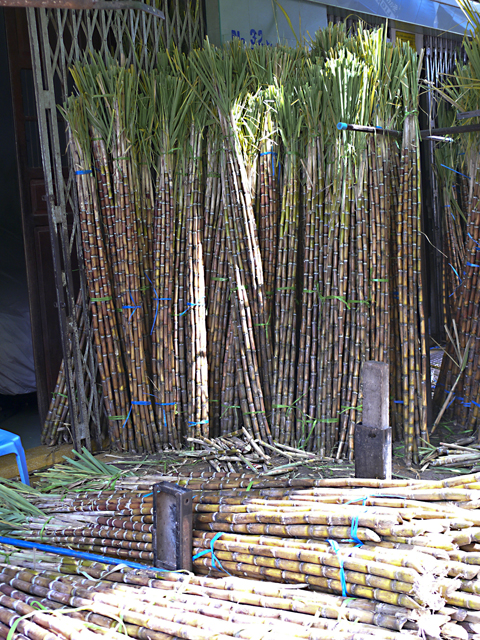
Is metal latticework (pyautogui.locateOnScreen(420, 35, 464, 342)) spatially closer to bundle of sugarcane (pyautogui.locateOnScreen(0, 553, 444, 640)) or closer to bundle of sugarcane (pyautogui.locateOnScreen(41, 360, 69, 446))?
bundle of sugarcane (pyautogui.locateOnScreen(41, 360, 69, 446))

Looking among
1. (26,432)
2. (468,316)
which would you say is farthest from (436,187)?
(26,432)

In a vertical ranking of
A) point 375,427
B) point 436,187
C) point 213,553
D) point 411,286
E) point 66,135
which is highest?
point 66,135

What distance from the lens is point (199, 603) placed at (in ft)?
7.13

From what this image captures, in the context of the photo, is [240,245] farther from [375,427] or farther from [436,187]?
[436,187]

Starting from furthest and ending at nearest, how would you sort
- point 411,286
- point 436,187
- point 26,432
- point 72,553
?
1. point 436,187
2. point 26,432
3. point 411,286
4. point 72,553

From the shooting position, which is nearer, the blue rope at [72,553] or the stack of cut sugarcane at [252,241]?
the blue rope at [72,553]

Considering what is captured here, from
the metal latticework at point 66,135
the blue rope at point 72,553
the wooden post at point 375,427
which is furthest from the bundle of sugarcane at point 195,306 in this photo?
the wooden post at point 375,427

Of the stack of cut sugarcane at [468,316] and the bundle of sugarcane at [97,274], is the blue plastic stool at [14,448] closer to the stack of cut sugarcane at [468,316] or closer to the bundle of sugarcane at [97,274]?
the bundle of sugarcane at [97,274]

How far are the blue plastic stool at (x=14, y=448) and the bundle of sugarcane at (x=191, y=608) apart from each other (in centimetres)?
120

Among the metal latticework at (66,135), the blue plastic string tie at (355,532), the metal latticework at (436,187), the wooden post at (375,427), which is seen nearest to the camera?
the blue plastic string tie at (355,532)

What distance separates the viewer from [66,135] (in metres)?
4.29

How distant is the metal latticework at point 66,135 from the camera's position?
420 centimetres

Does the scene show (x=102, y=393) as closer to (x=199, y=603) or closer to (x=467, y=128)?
(x=199, y=603)

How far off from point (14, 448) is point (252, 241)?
2058 mm
